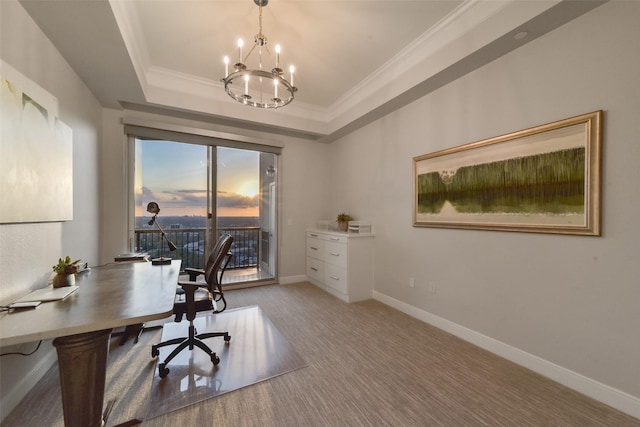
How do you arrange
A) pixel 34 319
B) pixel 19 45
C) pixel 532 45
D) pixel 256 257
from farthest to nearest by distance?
pixel 256 257, pixel 532 45, pixel 19 45, pixel 34 319

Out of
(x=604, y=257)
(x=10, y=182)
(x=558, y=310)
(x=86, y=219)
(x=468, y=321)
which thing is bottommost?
(x=468, y=321)

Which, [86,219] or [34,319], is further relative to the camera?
[86,219]

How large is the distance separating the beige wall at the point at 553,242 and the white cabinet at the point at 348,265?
0.66 metres

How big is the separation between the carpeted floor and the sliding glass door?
70.9 inches

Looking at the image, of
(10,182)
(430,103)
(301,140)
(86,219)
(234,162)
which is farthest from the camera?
(301,140)

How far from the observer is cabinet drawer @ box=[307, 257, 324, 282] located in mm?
4188

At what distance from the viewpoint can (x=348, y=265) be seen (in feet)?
11.6

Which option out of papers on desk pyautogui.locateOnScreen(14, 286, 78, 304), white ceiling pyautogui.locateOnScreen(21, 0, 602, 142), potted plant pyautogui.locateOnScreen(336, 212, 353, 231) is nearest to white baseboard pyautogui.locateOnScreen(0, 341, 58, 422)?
papers on desk pyautogui.locateOnScreen(14, 286, 78, 304)

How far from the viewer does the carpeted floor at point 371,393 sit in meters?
1.54

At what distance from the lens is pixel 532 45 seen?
2.05m

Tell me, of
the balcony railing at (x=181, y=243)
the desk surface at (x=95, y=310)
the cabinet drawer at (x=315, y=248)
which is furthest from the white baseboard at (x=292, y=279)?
the desk surface at (x=95, y=310)

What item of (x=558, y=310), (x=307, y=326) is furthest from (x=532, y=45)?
(x=307, y=326)

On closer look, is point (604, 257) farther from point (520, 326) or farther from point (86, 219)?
point (86, 219)

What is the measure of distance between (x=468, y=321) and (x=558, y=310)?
76cm
